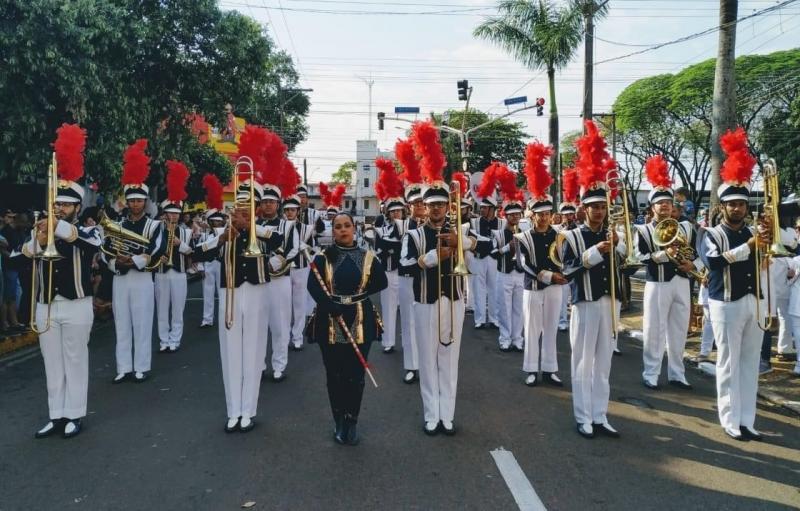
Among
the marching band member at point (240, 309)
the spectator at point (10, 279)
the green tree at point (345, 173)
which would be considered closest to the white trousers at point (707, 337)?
the marching band member at point (240, 309)

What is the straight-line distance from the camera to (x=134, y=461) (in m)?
4.72

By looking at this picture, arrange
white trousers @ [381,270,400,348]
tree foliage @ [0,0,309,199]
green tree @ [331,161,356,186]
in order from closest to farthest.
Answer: white trousers @ [381,270,400,348] < tree foliage @ [0,0,309,199] < green tree @ [331,161,356,186]

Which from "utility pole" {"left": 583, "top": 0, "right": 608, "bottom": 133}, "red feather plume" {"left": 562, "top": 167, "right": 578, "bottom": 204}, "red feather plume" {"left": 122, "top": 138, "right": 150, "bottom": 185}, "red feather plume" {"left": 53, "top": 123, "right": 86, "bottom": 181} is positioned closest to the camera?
"red feather plume" {"left": 53, "top": 123, "right": 86, "bottom": 181}

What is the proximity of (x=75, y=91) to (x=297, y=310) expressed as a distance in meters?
6.28

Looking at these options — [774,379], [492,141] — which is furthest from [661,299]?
[492,141]

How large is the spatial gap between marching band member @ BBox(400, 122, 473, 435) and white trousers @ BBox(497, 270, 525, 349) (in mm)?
3792

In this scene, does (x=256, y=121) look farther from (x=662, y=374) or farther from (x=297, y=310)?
(x=662, y=374)

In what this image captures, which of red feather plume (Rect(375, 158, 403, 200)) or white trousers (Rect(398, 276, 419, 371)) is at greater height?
red feather plume (Rect(375, 158, 403, 200))

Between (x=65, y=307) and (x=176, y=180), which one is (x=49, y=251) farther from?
(x=176, y=180)

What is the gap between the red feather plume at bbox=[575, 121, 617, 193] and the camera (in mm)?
5666

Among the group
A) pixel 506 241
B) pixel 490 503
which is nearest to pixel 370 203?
pixel 506 241

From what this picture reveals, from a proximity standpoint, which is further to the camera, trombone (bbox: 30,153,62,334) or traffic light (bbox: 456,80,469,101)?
traffic light (bbox: 456,80,469,101)

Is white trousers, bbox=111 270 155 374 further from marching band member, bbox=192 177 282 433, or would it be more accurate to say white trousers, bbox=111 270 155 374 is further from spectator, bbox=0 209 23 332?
spectator, bbox=0 209 23 332

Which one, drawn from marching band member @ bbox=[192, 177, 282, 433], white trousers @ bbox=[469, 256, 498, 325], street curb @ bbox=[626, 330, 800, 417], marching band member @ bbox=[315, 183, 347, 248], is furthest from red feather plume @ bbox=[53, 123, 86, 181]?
street curb @ bbox=[626, 330, 800, 417]
